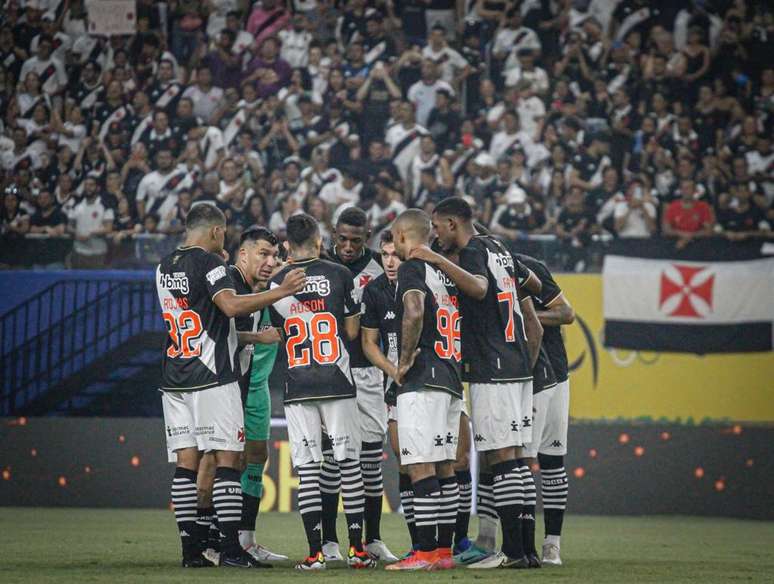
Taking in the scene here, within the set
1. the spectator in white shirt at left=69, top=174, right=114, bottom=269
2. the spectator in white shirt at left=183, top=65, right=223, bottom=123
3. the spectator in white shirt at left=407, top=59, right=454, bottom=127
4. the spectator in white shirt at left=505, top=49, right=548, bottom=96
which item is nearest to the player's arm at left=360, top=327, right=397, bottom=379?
the spectator in white shirt at left=69, top=174, right=114, bottom=269

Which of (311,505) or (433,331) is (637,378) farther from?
(311,505)

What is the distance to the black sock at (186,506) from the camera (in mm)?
8312

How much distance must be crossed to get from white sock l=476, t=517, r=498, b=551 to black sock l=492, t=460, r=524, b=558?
24.6 inches

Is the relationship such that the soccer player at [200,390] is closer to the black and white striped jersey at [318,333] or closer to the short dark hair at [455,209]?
the black and white striped jersey at [318,333]

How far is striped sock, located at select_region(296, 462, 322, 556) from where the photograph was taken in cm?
829

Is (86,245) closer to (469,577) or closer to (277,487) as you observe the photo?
(277,487)

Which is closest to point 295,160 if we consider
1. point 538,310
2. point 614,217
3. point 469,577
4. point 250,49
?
point 250,49

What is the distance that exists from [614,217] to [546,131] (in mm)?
2057

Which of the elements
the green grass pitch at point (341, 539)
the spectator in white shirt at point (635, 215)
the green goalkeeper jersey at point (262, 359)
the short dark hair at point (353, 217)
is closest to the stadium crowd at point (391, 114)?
the spectator in white shirt at point (635, 215)

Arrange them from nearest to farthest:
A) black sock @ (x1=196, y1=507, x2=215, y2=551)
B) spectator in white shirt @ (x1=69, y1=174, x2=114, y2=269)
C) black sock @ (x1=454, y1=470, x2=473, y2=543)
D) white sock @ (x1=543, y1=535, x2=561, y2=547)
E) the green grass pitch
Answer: the green grass pitch
black sock @ (x1=196, y1=507, x2=215, y2=551)
white sock @ (x1=543, y1=535, x2=561, y2=547)
black sock @ (x1=454, y1=470, x2=473, y2=543)
spectator in white shirt @ (x1=69, y1=174, x2=114, y2=269)

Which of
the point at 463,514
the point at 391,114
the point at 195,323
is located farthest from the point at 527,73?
the point at 195,323

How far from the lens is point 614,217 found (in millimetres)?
16594

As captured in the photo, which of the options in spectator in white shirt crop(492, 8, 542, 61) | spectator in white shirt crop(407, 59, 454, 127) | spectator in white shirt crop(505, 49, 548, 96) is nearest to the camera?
spectator in white shirt crop(407, 59, 454, 127)

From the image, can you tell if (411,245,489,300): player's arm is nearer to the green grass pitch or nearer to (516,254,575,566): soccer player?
(516,254,575,566): soccer player
